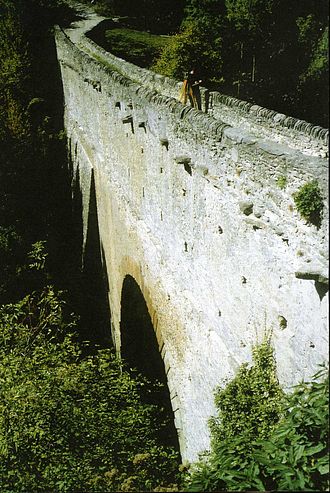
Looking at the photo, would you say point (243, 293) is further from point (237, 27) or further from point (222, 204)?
point (237, 27)

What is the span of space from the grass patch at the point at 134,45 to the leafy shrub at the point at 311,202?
14.5 metres

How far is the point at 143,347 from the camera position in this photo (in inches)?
424

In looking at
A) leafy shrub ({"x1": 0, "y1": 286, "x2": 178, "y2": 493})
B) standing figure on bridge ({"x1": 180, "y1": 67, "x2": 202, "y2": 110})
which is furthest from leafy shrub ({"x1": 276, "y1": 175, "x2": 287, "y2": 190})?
standing figure on bridge ({"x1": 180, "y1": 67, "x2": 202, "y2": 110})

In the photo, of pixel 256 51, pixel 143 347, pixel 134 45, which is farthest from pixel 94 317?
pixel 134 45

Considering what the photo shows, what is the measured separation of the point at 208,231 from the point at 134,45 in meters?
→ 16.4

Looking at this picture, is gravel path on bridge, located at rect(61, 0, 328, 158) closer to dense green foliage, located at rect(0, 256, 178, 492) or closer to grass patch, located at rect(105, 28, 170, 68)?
dense green foliage, located at rect(0, 256, 178, 492)

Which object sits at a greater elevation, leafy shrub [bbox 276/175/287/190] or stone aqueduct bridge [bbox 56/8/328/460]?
leafy shrub [bbox 276/175/287/190]

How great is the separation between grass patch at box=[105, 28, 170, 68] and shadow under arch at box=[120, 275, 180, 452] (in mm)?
9699

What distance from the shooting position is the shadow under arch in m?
Result: 8.29

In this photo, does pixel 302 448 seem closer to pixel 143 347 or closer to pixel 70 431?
pixel 70 431

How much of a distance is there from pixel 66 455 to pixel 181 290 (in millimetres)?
2279

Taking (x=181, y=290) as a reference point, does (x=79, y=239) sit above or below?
below

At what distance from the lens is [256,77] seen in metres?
15.6

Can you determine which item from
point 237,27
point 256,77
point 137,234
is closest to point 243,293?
point 137,234
